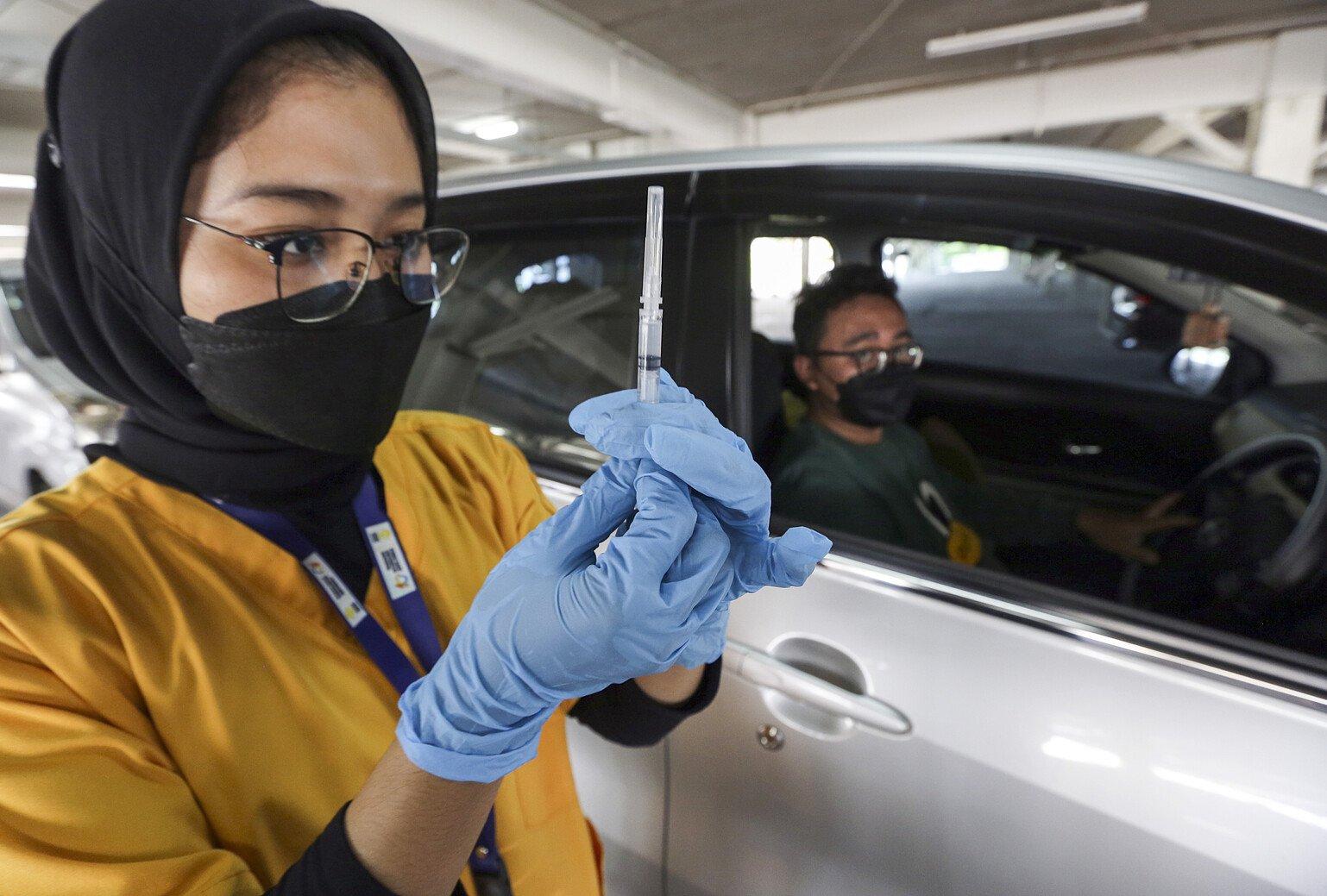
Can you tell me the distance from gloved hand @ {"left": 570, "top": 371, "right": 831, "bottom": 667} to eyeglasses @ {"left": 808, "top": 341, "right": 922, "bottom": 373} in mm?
699

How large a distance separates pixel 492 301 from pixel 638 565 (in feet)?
3.97

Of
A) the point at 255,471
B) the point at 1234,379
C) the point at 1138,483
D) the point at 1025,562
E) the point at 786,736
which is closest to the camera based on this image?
the point at 255,471

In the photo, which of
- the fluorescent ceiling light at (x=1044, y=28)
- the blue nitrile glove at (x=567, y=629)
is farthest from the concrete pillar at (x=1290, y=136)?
the blue nitrile glove at (x=567, y=629)

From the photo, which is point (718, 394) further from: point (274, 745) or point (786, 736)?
point (274, 745)

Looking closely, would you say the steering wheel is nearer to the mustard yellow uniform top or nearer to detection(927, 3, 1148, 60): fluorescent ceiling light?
the mustard yellow uniform top

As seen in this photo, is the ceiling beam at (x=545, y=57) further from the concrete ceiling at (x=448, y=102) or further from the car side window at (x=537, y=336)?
the car side window at (x=537, y=336)

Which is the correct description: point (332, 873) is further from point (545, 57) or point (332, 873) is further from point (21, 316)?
point (545, 57)

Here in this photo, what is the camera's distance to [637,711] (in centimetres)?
104

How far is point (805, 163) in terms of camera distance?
1.31 m

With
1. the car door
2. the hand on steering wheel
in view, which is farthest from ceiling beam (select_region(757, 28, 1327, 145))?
the car door

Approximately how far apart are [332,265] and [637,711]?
0.71 m

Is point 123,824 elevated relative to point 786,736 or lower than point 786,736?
elevated

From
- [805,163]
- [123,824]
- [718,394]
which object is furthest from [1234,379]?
[123,824]

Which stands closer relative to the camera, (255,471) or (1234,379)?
(255,471)
